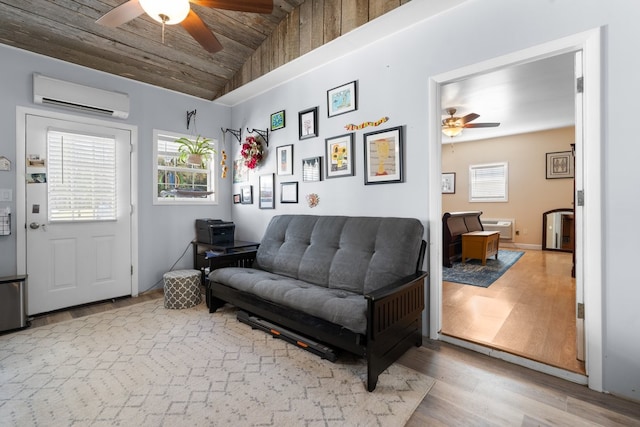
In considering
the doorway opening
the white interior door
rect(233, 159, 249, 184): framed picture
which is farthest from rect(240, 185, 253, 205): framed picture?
the white interior door

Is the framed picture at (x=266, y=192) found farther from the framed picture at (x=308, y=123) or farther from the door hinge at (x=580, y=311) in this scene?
the door hinge at (x=580, y=311)

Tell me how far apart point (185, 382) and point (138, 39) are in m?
3.30

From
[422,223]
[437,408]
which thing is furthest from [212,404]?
[422,223]

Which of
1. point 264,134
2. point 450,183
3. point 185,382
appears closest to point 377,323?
point 185,382

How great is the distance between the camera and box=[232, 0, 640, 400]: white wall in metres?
1.64

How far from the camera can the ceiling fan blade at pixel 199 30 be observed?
2045 millimetres

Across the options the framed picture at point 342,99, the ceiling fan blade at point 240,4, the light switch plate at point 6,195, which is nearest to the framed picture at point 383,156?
the framed picture at point 342,99

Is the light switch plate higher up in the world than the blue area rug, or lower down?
Result: higher up

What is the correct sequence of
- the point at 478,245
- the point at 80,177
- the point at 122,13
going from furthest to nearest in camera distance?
1. the point at 478,245
2. the point at 80,177
3. the point at 122,13

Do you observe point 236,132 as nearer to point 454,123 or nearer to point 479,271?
point 454,123

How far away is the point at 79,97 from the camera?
3111 mm

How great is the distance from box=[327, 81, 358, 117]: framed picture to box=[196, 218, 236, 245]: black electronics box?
76.9 inches

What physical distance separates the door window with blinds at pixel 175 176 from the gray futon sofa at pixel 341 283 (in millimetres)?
1431

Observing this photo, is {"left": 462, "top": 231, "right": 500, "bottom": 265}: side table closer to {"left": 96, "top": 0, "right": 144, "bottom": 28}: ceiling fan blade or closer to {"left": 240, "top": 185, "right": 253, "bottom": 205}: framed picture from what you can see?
{"left": 240, "top": 185, "right": 253, "bottom": 205}: framed picture
